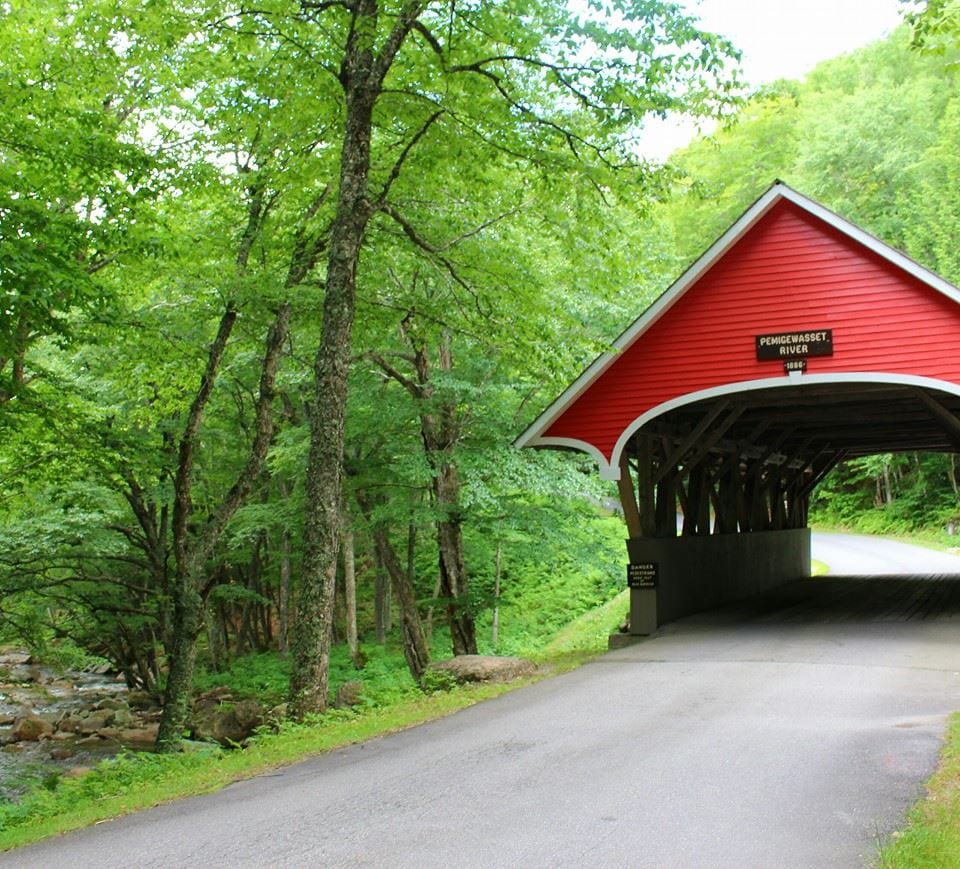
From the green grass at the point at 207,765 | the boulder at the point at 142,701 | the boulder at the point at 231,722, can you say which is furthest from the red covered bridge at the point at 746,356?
the boulder at the point at 142,701

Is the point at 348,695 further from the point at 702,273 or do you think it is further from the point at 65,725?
the point at 702,273

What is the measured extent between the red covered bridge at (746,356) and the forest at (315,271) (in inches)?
32.4

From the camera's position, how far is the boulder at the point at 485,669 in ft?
35.2

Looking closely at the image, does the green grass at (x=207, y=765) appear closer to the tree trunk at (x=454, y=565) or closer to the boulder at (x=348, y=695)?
the tree trunk at (x=454, y=565)

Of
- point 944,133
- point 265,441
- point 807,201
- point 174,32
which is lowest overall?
Result: point 265,441

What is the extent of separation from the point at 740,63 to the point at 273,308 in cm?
637

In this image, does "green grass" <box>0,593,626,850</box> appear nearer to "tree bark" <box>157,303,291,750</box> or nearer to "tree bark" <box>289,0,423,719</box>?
"tree bark" <box>289,0,423,719</box>

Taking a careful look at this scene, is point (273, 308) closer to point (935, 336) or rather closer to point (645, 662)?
point (645, 662)

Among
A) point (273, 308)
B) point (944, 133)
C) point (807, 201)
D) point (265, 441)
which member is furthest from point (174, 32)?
point (944, 133)

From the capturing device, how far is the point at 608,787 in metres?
5.78

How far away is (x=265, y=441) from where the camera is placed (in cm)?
1359

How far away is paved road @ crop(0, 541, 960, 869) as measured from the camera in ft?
15.5

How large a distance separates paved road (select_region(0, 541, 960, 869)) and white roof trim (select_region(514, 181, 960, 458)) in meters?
4.23

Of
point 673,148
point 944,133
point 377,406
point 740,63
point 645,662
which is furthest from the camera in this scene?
point 673,148
